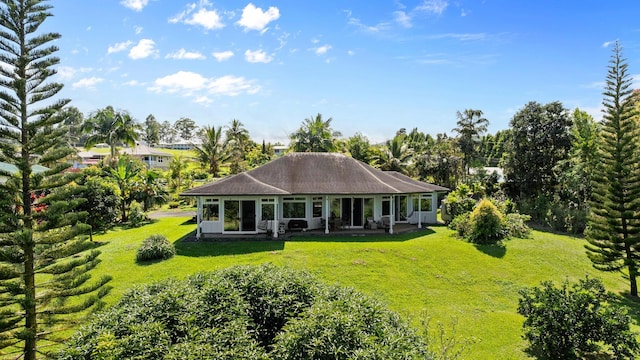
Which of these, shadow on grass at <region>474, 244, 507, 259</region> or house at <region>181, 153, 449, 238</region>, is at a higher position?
house at <region>181, 153, 449, 238</region>

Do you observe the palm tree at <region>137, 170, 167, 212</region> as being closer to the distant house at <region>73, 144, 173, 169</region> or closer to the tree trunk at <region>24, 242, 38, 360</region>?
the tree trunk at <region>24, 242, 38, 360</region>

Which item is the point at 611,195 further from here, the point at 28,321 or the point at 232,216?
the point at 28,321

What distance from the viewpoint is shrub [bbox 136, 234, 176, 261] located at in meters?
15.3

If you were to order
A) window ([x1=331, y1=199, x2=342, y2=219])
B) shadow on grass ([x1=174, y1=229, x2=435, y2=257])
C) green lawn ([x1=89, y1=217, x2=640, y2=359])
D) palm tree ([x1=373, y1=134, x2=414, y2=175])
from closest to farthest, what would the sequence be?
1. green lawn ([x1=89, y1=217, x2=640, y2=359])
2. shadow on grass ([x1=174, y1=229, x2=435, y2=257])
3. window ([x1=331, y1=199, x2=342, y2=219])
4. palm tree ([x1=373, y1=134, x2=414, y2=175])

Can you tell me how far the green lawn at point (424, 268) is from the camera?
1160cm

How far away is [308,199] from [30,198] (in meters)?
15.6

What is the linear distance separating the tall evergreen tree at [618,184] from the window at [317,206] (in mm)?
13631

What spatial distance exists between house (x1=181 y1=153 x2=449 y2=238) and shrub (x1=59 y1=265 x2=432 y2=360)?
12402 mm

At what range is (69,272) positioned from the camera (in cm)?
770

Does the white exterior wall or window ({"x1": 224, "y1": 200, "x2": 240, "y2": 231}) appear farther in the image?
window ({"x1": 224, "y1": 200, "x2": 240, "y2": 231})

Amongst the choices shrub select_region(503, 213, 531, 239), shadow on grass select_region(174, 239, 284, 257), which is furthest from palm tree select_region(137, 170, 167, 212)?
shrub select_region(503, 213, 531, 239)

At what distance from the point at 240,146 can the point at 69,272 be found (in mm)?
42079

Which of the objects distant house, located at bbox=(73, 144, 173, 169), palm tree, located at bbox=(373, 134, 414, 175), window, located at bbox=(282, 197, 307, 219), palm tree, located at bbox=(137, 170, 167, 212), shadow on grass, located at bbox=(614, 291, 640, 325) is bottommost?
shadow on grass, located at bbox=(614, 291, 640, 325)

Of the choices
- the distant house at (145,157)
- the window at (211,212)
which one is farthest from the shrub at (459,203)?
the distant house at (145,157)
